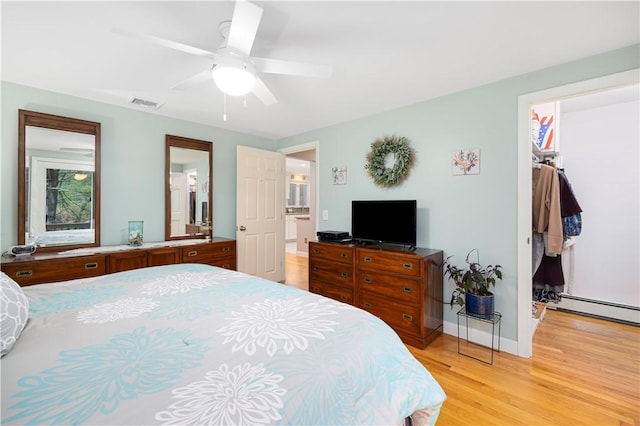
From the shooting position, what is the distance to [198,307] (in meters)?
1.28

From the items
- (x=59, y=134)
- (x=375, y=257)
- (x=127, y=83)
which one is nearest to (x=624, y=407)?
(x=375, y=257)

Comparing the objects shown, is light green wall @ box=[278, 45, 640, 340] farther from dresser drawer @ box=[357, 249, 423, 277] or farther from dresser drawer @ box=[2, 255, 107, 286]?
dresser drawer @ box=[2, 255, 107, 286]

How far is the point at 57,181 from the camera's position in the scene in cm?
272

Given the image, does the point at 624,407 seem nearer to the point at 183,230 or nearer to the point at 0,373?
the point at 0,373

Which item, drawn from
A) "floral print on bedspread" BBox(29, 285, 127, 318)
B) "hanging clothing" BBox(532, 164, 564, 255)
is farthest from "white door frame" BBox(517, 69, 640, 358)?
"floral print on bedspread" BBox(29, 285, 127, 318)

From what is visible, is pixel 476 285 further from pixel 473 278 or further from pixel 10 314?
pixel 10 314

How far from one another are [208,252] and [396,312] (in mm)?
2292

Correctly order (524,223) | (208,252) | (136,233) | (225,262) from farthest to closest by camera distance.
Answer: (225,262) → (208,252) → (136,233) → (524,223)

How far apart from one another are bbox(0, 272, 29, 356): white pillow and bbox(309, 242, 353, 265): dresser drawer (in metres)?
2.45

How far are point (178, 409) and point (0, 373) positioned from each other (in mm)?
539

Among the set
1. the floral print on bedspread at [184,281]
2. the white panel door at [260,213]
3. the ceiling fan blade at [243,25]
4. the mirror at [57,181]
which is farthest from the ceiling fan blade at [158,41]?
the white panel door at [260,213]

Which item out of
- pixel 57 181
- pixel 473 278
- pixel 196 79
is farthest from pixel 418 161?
pixel 57 181

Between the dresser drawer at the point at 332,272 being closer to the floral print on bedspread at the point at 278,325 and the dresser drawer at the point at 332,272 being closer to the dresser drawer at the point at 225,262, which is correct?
the dresser drawer at the point at 225,262

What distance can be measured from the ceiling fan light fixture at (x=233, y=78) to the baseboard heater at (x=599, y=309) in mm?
4152
